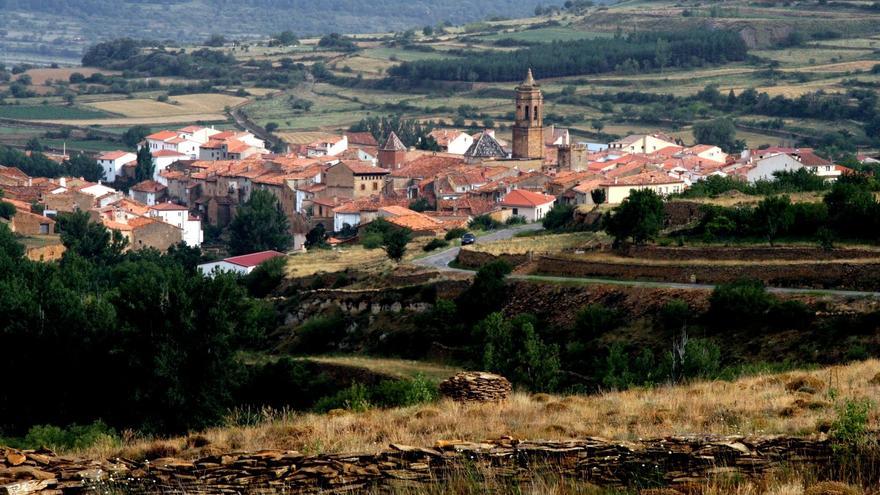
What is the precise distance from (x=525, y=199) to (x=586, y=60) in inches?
2887

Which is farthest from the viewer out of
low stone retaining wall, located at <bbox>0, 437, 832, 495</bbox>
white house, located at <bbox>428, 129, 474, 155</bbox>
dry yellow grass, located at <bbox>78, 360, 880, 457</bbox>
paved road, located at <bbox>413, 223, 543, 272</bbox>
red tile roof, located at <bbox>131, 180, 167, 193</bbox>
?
white house, located at <bbox>428, 129, 474, 155</bbox>

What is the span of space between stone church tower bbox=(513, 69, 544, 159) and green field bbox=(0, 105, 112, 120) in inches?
2000

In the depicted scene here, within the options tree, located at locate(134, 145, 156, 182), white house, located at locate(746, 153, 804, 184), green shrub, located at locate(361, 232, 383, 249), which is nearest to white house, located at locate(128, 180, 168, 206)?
tree, located at locate(134, 145, 156, 182)

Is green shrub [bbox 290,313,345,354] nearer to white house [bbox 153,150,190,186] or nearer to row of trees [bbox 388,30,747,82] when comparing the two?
white house [bbox 153,150,190,186]

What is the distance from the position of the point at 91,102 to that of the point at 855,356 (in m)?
121

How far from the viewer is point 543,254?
39969 mm

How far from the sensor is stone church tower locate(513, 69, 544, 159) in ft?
295

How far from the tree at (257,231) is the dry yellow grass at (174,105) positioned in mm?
58235

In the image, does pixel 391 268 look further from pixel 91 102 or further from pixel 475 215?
pixel 91 102

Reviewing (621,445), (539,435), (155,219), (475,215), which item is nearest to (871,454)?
(621,445)

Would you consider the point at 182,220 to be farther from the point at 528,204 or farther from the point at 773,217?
the point at 773,217

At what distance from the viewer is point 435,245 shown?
50938mm

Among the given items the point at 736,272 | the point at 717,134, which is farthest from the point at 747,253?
the point at 717,134

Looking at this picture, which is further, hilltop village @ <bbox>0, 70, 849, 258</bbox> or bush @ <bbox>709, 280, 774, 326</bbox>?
hilltop village @ <bbox>0, 70, 849, 258</bbox>
